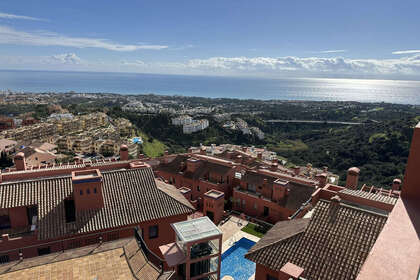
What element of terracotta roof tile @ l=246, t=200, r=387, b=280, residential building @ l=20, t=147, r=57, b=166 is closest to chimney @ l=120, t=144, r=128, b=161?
terracotta roof tile @ l=246, t=200, r=387, b=280

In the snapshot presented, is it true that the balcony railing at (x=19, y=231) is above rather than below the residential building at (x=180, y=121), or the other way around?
above

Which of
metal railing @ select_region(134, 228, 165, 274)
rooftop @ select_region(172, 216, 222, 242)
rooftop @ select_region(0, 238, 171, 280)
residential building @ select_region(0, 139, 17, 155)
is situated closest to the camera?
rooftop @ select_region(0, 238, 171, 280)

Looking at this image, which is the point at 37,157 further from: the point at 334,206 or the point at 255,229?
the point at 334,206

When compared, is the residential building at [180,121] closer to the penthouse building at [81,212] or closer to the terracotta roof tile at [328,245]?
the penthouse building at [81,212]

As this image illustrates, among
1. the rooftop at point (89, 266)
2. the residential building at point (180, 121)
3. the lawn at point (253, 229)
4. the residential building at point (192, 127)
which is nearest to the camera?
the rooftop at point (89, 266)

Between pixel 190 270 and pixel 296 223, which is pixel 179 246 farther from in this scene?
pixel 296 223

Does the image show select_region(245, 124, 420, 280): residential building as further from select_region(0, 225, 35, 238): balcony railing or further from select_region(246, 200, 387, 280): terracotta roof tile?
select_region(0, 225, 35, 238): balcony railing

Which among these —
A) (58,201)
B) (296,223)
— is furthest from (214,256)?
(58,201)

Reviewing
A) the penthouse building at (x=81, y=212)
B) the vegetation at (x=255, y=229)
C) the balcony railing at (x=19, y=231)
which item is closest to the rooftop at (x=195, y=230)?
the penthouse building at (x=81, y=212)

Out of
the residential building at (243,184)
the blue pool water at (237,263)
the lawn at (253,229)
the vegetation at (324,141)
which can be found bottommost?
the vegetation at (324,141)
